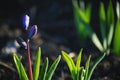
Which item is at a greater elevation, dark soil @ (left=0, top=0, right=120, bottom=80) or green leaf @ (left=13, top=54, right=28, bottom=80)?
green leaf @ (left=13, top=54, right=28, bottom=80)

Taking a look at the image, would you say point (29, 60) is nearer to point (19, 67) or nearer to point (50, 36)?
point (19, 67)

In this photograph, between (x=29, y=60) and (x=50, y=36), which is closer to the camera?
(x=29, y=60)

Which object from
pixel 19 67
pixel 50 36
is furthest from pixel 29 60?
pixel 50 36

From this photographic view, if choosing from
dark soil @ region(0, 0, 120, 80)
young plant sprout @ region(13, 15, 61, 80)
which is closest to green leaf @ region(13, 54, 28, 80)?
young plant sprout @ region(13, 15, 61, 80)

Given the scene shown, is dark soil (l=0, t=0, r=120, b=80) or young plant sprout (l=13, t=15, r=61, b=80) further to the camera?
dark soil (l=0, t=0, r=120, b=80)

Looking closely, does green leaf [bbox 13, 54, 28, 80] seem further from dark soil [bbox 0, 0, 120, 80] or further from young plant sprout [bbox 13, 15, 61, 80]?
dark soil [bbox 0, 0, 120, 80]

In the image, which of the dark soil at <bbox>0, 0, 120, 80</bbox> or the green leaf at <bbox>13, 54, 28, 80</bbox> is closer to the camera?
the green leaf at <bbox>13, 54, 28, 80</bbox>

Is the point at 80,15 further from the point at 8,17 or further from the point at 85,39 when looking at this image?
the point at 8,17

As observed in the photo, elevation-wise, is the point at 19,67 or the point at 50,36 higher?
the point at 19,67

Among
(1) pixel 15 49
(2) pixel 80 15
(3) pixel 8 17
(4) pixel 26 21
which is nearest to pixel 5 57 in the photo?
(1) pixel 15 49
